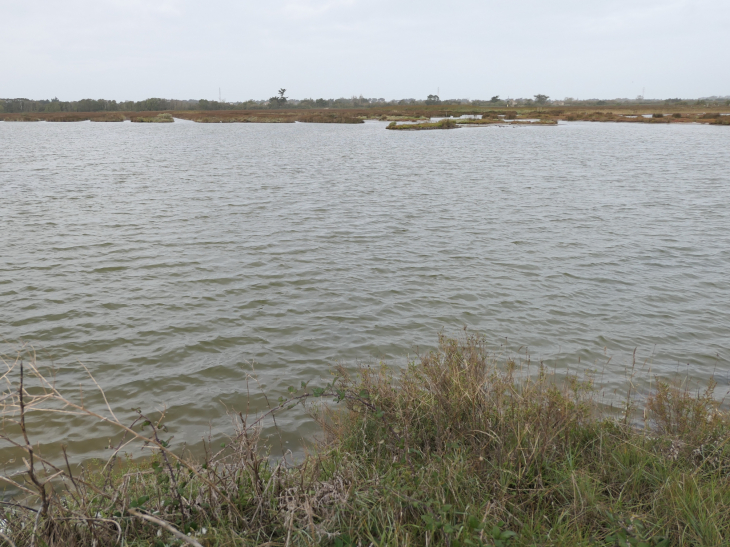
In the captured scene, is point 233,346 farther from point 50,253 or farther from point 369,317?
point 50,253

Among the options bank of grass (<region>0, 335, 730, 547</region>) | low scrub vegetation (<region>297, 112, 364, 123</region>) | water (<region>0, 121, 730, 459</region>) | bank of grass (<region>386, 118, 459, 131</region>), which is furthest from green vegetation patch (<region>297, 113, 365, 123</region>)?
bank of grass (<region>0, 335, 730, 547</region>)

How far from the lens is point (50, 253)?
38.5 feet

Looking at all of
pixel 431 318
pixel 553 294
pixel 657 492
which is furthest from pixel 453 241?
pixel 657 492

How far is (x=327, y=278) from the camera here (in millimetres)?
10664

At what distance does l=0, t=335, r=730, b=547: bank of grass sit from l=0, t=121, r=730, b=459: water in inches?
80.6

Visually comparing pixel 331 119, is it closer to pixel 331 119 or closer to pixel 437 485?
pixel 331 119

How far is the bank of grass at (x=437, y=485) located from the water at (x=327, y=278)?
205 cm

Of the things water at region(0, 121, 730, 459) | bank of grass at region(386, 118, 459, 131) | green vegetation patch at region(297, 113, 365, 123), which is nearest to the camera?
water at region(0, 121, 730, 459)

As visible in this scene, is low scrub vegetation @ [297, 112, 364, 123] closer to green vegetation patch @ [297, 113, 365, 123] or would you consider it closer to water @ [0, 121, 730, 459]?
green vegetation patch @ [297, 113, 365, 123]

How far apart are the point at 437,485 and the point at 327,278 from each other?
25.0 ft

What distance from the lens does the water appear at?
7.08 m

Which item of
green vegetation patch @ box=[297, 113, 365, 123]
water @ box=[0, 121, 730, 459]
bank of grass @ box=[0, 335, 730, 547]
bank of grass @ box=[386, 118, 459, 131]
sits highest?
green vegetation patch @ box=[297, 113, 365, 123]

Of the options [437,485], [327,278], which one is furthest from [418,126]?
[437,485]

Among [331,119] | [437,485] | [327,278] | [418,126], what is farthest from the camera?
[331,119]
